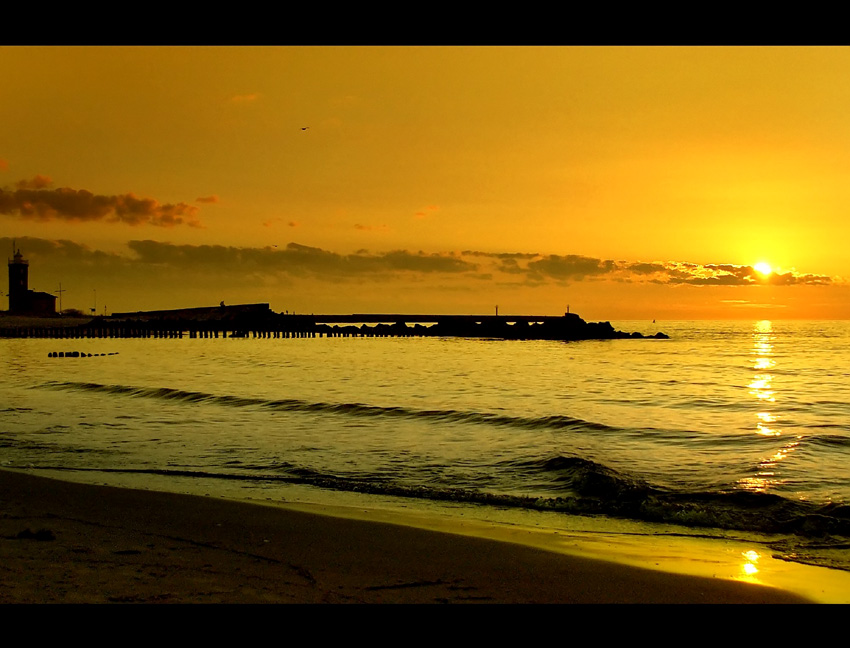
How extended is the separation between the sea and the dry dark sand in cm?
207

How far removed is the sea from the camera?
1032 cm

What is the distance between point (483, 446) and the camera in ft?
51.4

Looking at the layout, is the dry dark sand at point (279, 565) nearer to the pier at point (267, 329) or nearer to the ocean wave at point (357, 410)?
the ocean wave at point (357, 410)

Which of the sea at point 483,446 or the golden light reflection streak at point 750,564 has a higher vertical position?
the golden light reflection streak at point 750,564

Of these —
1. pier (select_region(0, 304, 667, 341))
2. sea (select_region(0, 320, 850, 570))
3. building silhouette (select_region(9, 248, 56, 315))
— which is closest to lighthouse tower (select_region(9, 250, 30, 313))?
building silhouette (select_region(9, 248, 56, 315))

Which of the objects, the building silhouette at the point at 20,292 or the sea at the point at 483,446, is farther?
the building silhouette at the point at 20,292

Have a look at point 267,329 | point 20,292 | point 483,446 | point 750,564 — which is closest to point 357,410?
point 483,446

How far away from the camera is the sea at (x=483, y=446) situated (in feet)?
33.9

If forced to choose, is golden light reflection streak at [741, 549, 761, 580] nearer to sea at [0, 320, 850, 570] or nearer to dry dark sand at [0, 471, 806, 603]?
sea at [0, 320, 850, 570]

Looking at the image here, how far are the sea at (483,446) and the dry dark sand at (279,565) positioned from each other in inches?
81.4

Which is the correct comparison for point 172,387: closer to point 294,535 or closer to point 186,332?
point 294,535

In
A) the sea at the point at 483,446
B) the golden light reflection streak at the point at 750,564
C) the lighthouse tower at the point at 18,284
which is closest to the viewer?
the golden light reflection streak at the point at 750,564

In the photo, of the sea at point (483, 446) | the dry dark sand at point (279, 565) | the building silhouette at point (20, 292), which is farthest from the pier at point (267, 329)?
the dry dark sand at point (279, 565)
